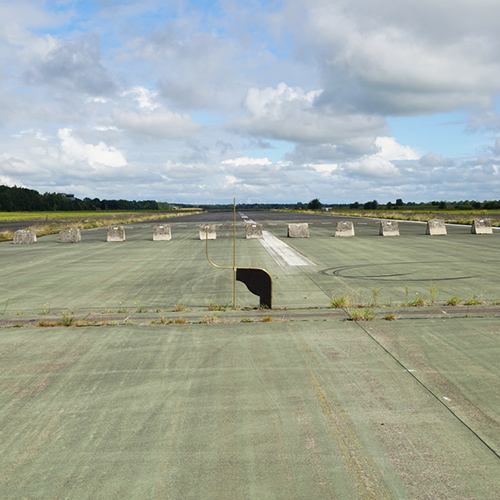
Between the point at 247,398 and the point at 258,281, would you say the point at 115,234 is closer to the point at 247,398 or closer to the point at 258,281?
the point at 258,281

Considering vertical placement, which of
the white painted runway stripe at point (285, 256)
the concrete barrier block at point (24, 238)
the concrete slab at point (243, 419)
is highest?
the concrete barrier block at point (24, 238)

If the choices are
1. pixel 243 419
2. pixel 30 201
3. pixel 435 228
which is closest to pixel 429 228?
pixel 435 228

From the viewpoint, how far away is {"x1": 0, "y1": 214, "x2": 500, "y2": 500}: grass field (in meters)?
3.48

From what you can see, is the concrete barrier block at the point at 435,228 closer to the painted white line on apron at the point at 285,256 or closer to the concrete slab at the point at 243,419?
the painted white line on apron at the point at 285,256

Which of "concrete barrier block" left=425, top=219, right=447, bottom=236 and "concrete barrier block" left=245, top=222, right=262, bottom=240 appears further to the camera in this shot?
"concrete barrier block" left=425, top=219, right=447, bottom=236

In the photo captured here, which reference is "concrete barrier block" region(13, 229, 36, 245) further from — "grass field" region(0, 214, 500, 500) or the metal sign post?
the metal sign post

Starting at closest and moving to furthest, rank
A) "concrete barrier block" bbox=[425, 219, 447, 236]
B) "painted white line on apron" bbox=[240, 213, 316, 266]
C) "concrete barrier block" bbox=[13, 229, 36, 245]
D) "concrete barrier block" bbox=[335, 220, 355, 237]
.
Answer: "painted white line on apron" bbox=[240, 213, 316, 266] < "concrete barrier block" bbox=[13, 229, 36, 245] < "concrete barrier block" bbox=[335, 220, 355, 237] < "concrete barrier block" bbox=[425, 219, 447, 236]

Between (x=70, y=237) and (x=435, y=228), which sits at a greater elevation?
(x=435, y=228)

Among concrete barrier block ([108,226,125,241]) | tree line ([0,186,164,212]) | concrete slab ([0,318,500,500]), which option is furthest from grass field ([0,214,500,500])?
tree line ([0,186,164,212])

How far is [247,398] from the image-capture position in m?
4.91

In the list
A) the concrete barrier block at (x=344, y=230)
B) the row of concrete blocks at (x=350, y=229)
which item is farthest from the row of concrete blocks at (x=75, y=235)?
the concrete barrier block at (x=344, y=230)

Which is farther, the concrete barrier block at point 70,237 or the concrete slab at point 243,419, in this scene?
the concrete barrier block at point 70,237

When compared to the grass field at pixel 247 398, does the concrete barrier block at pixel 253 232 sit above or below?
above

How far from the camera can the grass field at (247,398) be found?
11.4 feet
